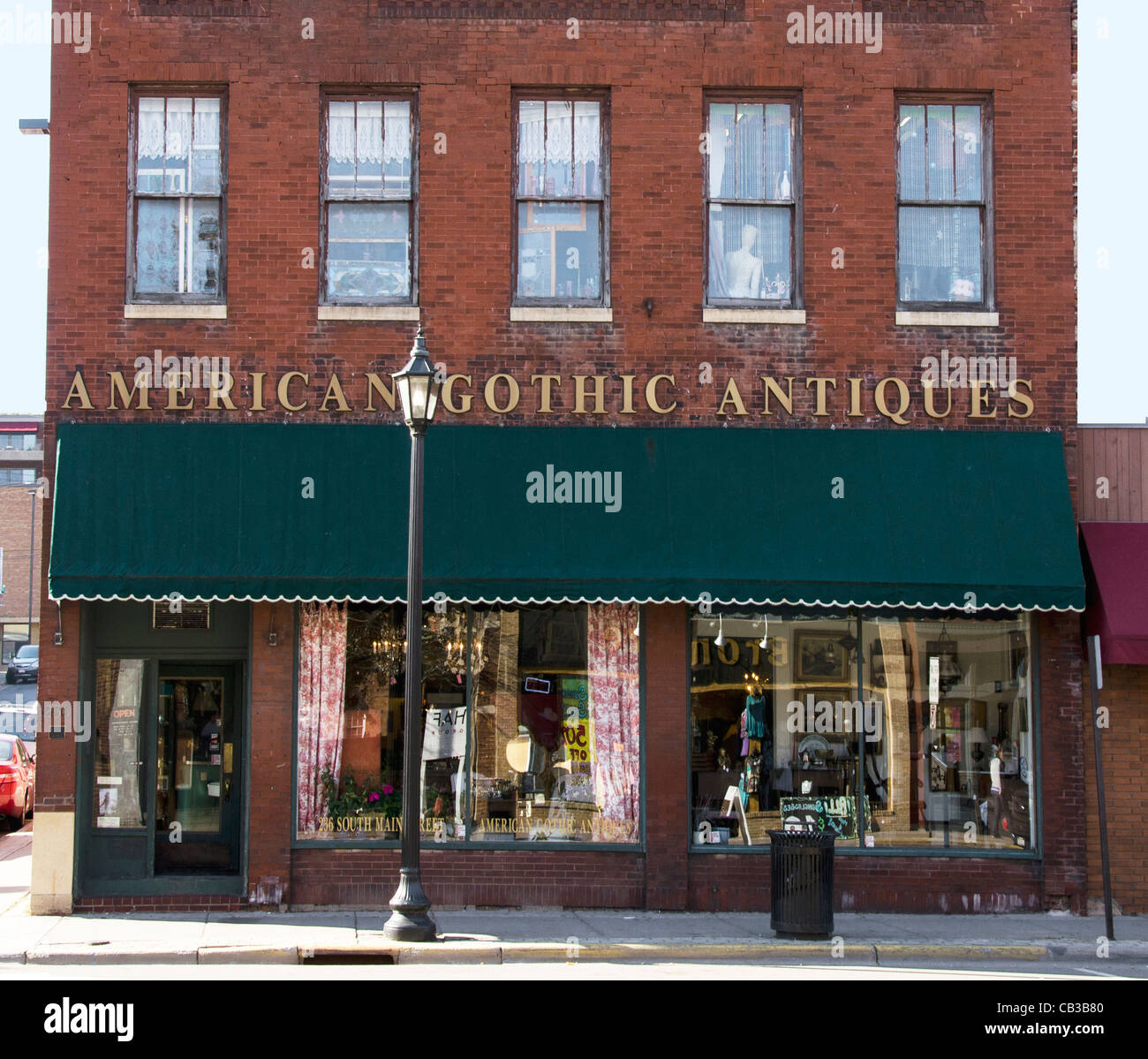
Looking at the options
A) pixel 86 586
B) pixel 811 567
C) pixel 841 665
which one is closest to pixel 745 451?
pixel 811 567

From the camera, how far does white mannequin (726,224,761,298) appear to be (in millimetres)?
15164

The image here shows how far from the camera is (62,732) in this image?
1420cm

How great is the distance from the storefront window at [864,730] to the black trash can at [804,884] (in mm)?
1766

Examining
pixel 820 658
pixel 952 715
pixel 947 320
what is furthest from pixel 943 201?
pixel 952 715

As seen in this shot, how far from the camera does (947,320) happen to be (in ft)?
49.2

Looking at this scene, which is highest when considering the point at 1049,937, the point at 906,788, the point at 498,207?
the point at 498,207

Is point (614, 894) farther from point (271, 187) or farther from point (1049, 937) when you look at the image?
point (271, 187)

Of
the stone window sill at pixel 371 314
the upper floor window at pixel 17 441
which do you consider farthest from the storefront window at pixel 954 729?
the upper floor window at pixel 17 441

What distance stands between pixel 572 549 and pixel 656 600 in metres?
0.97

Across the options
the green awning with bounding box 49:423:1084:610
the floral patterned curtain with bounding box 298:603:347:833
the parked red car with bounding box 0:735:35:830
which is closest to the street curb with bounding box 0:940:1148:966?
the floral patterned curtain with bounding box 298:603:347:833

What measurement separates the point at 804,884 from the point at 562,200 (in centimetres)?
740

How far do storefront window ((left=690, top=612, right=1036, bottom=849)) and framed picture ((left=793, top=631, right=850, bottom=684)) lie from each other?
1 cm

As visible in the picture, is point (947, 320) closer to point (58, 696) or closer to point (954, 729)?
point (954, 729)

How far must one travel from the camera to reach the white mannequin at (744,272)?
15164 mm
